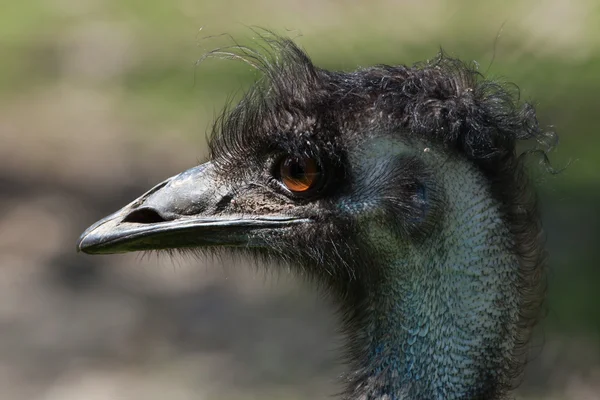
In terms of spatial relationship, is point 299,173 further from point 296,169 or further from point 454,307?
point 454,307

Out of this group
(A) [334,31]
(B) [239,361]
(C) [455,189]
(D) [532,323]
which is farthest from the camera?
(A) [334,31]

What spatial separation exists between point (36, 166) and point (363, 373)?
5523mm

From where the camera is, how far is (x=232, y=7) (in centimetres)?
1083

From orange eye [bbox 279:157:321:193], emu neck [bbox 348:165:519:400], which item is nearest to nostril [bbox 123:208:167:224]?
orange eye [bbox 279:157:321:193]

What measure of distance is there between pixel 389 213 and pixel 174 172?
5012 mm

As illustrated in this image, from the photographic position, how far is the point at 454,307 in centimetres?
310

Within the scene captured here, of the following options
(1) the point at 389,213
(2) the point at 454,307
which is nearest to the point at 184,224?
(1) the point at 389,213

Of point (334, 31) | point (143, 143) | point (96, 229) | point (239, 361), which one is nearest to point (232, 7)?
point (334, 31)

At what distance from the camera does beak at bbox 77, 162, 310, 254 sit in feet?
10.9

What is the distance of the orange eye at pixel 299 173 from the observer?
3256 mm

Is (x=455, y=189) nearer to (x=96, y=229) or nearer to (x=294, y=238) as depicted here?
(x=294, y=238)

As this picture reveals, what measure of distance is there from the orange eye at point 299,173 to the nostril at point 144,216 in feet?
1.23

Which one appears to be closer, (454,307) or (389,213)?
(454,307)

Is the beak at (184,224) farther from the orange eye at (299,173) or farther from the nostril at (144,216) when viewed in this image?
the orange eye at (299,173)
